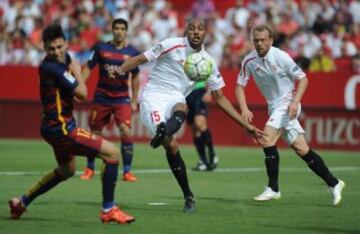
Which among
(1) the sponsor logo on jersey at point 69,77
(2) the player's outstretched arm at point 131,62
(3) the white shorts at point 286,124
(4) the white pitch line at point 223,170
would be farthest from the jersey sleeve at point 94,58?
(1) the sponsor logo on jersey at point 69,77

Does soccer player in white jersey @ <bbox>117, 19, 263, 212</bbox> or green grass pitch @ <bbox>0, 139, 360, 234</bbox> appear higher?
soccer player in white jersey @ <bbox>117, 19, 263, 212</bbox>

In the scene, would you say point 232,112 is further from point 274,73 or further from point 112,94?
point 112,94

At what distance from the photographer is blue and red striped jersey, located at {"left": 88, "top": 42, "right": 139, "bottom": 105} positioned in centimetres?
1562

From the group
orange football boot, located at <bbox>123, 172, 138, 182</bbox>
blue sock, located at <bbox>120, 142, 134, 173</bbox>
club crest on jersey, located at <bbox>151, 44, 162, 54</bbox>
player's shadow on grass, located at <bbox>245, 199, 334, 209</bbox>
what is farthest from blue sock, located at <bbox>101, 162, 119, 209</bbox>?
blue sock, located at <bbox>120, 142, 134, 173</bbox>

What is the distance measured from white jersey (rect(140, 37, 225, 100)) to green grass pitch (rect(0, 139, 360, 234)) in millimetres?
1484

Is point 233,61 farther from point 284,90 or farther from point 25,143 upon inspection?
point 284,90

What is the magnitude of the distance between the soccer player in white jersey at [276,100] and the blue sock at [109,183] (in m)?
2.74

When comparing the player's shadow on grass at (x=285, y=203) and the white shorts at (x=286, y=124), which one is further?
the white shorts at (x=286, y=124)

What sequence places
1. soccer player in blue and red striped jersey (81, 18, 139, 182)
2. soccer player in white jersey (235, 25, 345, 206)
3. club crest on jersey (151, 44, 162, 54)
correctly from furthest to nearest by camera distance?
1. soccer player in blue and red striped jersey (81, 18, 139, 182)
2. soccer player in white jersey (235, 25, 345, 206)
3. club crest on jersey (151, 44, 162, 54)

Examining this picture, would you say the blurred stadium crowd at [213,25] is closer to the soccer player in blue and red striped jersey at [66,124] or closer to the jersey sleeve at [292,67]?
the jersey sleeve at [292,67]

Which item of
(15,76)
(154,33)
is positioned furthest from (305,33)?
(15,76)

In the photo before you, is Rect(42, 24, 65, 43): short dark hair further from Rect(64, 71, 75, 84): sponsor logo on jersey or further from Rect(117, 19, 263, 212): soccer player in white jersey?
Rect(117, 19, 263, 212): soccer player in white jersey

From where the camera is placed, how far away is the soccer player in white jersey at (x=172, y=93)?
11.3m

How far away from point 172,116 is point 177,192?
2.33 metres
